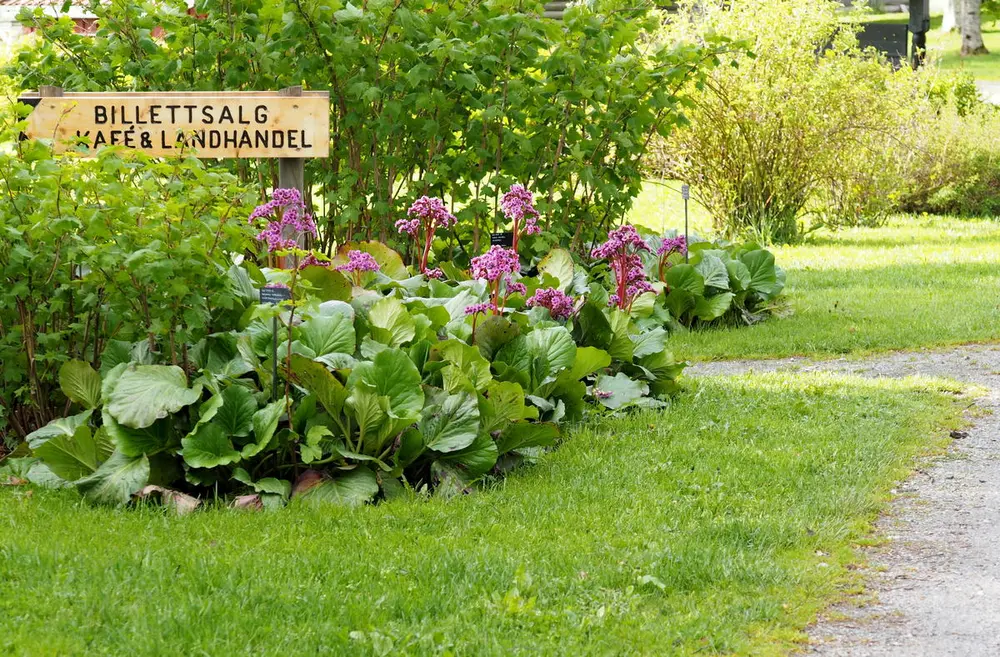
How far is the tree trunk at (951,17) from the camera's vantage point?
39.5 meters

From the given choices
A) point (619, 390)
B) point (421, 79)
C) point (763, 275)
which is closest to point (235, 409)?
point (619, 390)

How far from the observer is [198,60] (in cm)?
725

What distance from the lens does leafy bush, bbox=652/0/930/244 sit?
→ 13.6m

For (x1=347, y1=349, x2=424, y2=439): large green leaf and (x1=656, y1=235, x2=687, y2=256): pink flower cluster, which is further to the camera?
(x1=656, y1=235, x2=687, y2=256): pink flower cluster

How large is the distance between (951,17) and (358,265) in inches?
1545

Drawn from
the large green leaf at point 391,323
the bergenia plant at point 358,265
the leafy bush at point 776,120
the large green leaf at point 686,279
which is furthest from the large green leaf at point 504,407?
the leafy bush at point 776,120

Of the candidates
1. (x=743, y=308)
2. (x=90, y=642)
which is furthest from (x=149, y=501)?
(x=743, y=308)

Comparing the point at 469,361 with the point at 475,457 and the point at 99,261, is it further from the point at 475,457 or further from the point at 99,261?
the point at 99,261

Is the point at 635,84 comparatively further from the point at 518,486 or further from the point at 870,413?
the point at 518,486

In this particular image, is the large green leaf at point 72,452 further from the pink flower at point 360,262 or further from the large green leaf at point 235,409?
the pink flower at point 360,262

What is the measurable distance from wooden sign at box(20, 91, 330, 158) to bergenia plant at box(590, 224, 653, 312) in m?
1.50

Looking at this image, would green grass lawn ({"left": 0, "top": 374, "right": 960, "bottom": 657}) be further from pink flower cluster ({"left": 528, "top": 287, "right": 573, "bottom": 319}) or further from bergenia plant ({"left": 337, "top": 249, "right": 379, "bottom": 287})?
bergenia plant ({"left": 337, "top": 249, "right": 379, "bottom": 287})

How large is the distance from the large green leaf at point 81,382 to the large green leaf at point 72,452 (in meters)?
0.17

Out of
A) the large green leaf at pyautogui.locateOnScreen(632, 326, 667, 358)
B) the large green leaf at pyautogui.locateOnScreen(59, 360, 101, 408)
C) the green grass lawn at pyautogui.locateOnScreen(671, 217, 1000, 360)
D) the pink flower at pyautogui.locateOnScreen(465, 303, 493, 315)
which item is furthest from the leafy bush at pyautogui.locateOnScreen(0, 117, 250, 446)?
the green grass lawn at pyautogui.locateOnScreen(671, 217, 1000, 360)
